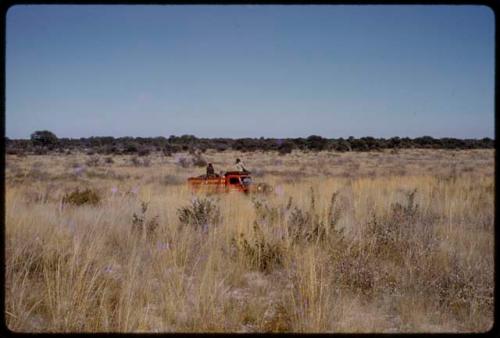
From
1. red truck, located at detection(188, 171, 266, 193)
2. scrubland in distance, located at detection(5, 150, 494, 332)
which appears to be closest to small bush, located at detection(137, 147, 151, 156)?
red truck, located at detection(188, 171, 266, 193)

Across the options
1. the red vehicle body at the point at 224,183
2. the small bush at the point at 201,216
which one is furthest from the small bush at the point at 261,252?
the red vehicle body at the point at 224,183

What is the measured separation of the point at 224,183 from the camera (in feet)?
25.1

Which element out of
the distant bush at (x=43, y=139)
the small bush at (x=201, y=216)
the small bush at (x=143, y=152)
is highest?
the distant bush at (x=43, y=139)

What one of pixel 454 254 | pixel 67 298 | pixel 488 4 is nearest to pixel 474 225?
pixel 454 254

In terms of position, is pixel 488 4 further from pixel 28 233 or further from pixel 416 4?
pixel 28 233

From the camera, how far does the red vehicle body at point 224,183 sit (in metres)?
7.58

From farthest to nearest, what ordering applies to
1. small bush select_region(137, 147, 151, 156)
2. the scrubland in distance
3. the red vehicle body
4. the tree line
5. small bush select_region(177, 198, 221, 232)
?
the tree line → small bush select_region(137, 147, 151, 156) → the red vehicle body → small bush select_region(177, 198, 221, 232) → the scrubland in distance

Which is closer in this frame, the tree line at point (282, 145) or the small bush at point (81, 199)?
the small bush at point (81, 199)

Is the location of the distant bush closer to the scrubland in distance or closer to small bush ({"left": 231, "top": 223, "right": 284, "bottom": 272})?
the scrubland in distance

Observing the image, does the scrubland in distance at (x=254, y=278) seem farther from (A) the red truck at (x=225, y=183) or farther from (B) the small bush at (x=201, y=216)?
(A) the red truck at (x=225, y=183)

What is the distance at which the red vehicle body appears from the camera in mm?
7582

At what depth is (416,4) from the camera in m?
2.24

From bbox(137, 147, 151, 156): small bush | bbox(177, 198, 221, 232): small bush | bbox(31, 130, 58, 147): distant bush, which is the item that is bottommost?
bbox(137, 147, 151, 156): small bush

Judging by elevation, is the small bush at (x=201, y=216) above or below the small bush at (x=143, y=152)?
above
